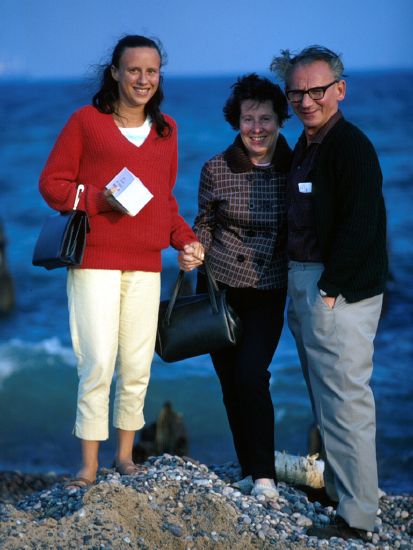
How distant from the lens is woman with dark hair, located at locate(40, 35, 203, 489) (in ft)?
14.8

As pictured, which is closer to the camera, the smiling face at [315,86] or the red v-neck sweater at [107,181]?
the smiling face at [315,86]

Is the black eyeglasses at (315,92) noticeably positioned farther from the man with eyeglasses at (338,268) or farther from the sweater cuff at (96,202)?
the sweater cuff at (96,202)

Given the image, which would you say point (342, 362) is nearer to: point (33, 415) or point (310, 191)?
point (310, 191)

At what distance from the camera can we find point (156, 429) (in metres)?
7.88

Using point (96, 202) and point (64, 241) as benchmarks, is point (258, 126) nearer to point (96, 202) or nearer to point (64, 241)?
point (96, 202)

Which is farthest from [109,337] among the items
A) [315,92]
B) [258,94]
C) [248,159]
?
[315,92]

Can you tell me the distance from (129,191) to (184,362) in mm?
8104

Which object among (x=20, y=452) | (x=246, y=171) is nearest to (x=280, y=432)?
(x=20, y=452)

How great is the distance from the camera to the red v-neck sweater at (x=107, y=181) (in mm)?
4504

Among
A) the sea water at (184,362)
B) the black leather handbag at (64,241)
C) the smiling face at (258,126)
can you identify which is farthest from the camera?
the sea water at (184,362)

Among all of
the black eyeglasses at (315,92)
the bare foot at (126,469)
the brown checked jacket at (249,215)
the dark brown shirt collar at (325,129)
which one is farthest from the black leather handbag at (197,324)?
the black eyeglasses at (315,92)

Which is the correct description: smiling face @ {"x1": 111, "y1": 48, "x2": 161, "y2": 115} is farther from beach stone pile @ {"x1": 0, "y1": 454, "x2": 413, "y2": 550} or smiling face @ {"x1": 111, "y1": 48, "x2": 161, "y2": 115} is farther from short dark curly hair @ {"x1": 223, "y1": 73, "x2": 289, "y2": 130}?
beach stone pile @ {"x1": 0, "y1": 454, "x2": 413, "y2": 550}

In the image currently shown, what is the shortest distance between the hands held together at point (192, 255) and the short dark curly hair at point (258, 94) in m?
0.64

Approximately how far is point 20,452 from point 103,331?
530 centimetres
